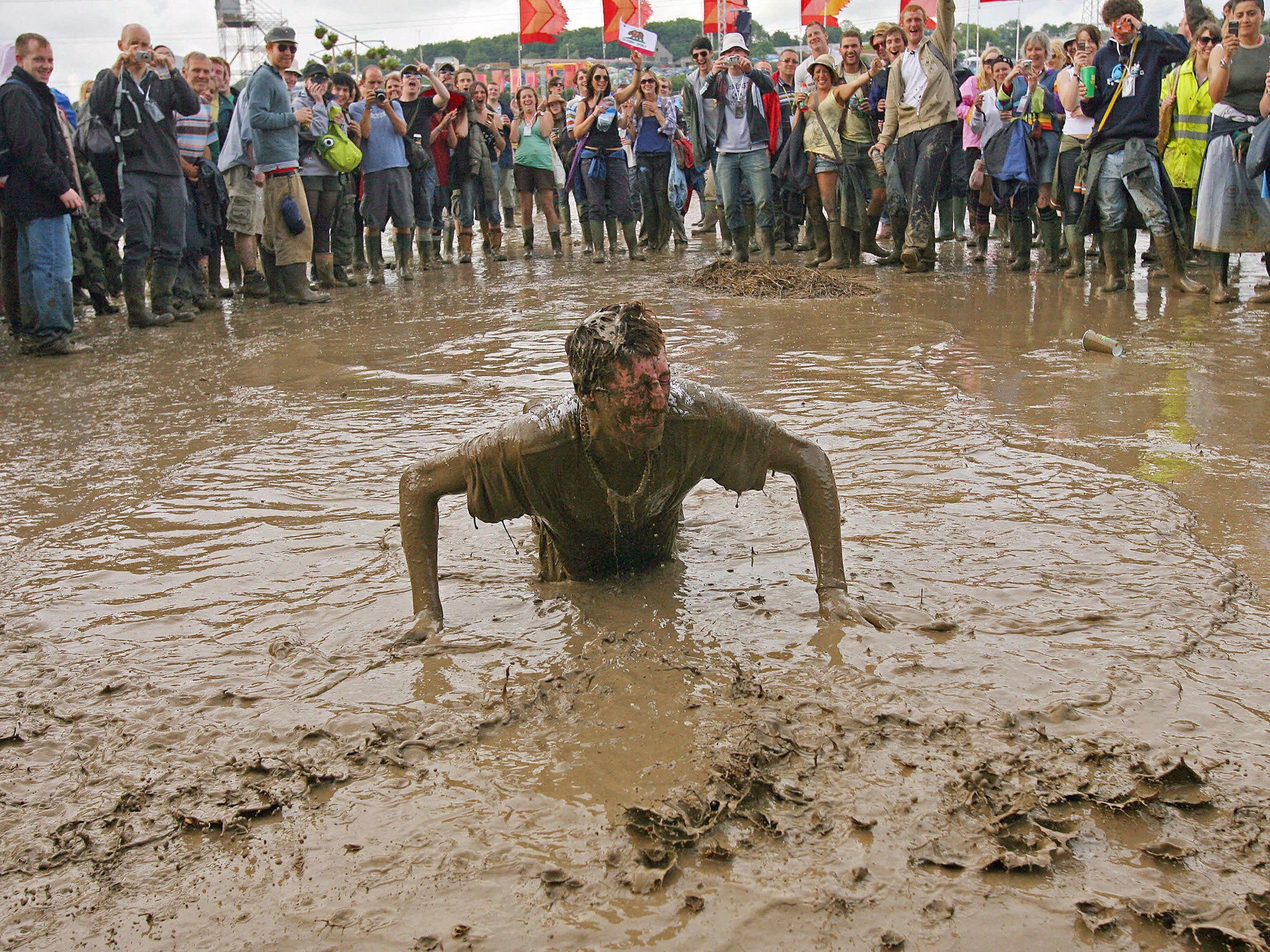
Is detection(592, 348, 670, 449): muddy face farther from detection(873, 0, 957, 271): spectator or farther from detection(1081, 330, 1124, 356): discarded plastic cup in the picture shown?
detection(873, 0, 957, 271): spectator

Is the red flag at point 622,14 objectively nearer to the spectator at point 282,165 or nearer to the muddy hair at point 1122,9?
the spectator at point 282,165

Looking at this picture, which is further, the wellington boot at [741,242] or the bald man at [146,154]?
the wellington boot at [741,242]

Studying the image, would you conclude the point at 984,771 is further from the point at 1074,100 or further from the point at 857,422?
the point at 1074,100

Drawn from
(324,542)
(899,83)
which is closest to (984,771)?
(324,542)

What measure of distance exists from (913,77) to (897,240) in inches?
67.5

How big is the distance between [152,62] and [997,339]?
7.05 meters

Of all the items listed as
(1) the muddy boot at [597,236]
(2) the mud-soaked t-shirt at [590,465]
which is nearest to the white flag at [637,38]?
(1) the muddy boot at [597,236]

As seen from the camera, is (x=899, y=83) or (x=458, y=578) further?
(x=899, y=83)

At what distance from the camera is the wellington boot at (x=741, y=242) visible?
11352 millimetres

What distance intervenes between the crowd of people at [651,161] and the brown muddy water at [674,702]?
3.04 meters

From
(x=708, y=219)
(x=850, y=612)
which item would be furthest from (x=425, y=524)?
(x=708, y=219)

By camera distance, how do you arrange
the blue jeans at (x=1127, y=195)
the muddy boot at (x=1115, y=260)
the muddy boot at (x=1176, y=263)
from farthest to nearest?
the muddy boot at (x=1115, y=260) < the muddy boot at (x=1176, y=263) < the blue jeans at (x=1127, y=195)

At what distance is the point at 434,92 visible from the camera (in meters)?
12.9

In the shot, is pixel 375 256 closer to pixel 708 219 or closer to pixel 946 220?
pixel 708 219
